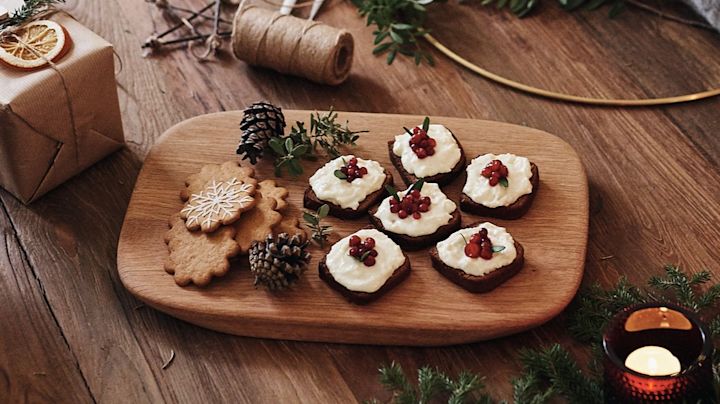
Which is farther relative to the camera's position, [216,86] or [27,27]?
[216,86]

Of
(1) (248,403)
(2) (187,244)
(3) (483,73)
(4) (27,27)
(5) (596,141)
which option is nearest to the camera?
(1) (248,403)

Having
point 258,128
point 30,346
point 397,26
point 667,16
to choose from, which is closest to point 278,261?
point 258,128

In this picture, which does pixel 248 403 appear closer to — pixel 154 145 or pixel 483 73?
pixel 154 145

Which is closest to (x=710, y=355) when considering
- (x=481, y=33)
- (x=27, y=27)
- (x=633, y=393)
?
(x=633, y=393)

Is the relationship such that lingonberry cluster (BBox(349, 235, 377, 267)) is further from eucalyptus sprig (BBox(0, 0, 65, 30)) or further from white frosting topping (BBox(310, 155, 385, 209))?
Answer: eucalyptus sprig (BBox(0, 0, 65, 30))

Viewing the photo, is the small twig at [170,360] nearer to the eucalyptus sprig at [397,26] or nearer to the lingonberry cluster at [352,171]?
the lingonberry cluster at [352,171]

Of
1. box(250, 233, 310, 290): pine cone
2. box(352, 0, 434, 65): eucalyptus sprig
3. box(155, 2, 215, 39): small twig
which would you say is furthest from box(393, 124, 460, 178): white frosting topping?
box(155, 2, 215, 39): small twig

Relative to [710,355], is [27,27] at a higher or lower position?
lower
